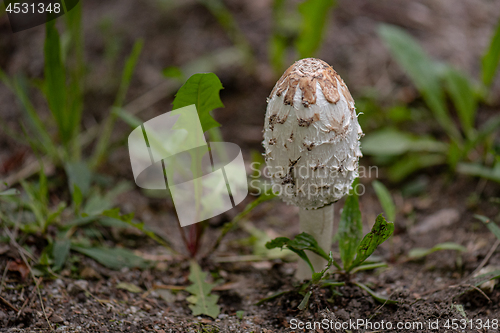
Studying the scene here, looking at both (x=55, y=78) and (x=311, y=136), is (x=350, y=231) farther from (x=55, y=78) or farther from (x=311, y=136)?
(x=55, y=78)

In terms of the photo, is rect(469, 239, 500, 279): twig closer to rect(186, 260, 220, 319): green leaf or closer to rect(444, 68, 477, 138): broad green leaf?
rect(444, 68, 477, 138): broad green leaf

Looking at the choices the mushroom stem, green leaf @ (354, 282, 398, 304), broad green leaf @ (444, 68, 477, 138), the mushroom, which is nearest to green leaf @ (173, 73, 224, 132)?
the mushroom

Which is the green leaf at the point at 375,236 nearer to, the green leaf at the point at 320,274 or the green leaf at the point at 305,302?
the green leaf at the point at 320,274

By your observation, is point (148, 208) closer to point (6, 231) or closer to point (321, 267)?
point (6, 231)

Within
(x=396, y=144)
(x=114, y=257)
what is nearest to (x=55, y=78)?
(x=114, y=257)

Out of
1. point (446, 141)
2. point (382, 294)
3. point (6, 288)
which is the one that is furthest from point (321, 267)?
point (446, 141)

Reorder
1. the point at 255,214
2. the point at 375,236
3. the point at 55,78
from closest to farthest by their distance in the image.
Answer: the point at 375,236
the point at 55,78
the point at 255,214

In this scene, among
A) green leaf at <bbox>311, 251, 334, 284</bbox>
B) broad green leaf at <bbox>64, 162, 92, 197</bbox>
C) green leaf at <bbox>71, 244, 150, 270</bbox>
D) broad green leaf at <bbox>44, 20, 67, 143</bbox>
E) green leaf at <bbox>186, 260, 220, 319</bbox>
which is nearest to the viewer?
green leaf at <bbox>311, 251, 334, 284</bbox>
